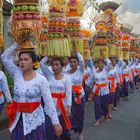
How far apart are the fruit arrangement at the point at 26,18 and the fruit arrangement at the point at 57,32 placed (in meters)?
1.25

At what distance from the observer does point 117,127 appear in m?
9.66

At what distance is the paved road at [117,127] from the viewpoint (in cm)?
849

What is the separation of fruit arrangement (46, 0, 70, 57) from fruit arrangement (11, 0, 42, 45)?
1250 mm

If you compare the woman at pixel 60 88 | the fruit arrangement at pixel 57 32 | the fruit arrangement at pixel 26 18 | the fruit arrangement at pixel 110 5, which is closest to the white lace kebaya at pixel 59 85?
the woman at pixel 60 88

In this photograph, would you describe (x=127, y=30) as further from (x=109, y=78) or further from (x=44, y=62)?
(x=44, y=62)

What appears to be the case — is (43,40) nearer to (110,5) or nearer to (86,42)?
(86,42)

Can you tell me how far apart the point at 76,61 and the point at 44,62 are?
139 centimetres

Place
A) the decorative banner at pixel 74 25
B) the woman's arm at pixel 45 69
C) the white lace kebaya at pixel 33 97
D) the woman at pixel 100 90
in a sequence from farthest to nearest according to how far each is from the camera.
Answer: the woman at pixel 100 90 → the decorative banner at pixel 74 25 → the woman's arm at pixel 45 69 → the white lace kebaya at pixel 33 97

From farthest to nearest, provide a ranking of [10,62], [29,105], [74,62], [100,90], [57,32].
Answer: [100,90]
[74,62]
[57,32]
[10,62]
[29,105]

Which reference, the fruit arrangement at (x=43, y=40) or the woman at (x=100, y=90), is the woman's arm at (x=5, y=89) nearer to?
the fruit arrangement at (x=43, y=40)

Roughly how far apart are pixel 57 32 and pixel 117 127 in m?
3.46

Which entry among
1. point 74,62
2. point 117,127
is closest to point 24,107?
point 74,62

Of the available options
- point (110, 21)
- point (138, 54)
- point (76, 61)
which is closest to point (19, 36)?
point (76, 61)

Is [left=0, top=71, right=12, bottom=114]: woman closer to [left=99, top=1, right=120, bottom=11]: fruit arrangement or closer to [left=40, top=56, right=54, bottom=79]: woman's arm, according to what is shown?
[left=40, top=56, right=54, bottom=79]: woman's arm
